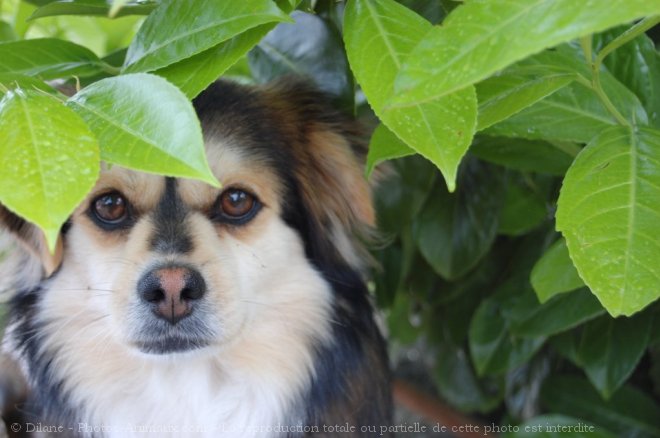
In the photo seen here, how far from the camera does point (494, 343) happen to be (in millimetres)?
1719

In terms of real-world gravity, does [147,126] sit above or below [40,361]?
above

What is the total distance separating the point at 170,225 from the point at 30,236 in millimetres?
323

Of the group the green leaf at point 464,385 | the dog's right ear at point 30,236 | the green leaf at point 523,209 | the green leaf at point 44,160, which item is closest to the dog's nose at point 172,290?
the dog's right ear at point 30,236

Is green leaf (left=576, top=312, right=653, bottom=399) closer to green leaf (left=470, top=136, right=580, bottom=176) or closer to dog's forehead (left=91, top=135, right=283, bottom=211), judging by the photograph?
green leaf (left=470, top=136, right=580, bottom=176)

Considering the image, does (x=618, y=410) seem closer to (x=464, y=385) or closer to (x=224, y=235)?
(x=464, y=385)

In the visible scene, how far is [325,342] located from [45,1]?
0.77 metres

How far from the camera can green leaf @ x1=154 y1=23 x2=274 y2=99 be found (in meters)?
0.86

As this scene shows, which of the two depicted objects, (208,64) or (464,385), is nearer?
(208,64)

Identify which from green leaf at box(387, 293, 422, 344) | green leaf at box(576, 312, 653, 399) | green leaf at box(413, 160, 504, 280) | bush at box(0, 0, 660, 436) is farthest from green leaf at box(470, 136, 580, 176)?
green leaf at box(387, 293, 422, 344)

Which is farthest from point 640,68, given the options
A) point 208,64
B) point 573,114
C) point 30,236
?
point 30,236

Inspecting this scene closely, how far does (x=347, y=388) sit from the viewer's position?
151 cm

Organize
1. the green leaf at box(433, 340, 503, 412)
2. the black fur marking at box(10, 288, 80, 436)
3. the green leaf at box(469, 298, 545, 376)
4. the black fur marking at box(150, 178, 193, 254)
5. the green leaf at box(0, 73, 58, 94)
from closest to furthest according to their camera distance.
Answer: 1. the green leaf at box(0, 73, 58, 94)
2. the black fur marking at box(150, 178, 193, 254)
3. the black fur marking at box(10, 288, 80, 436)
4. the green leaf at box(469, 298, 545, 376)
5. the green leaf at box(433, 340, 503, 412)

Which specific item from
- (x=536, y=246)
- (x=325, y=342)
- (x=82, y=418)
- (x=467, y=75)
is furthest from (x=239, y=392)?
(x=467, y=75)

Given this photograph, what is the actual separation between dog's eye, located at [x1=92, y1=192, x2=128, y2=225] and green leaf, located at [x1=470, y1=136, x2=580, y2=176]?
598 mm
